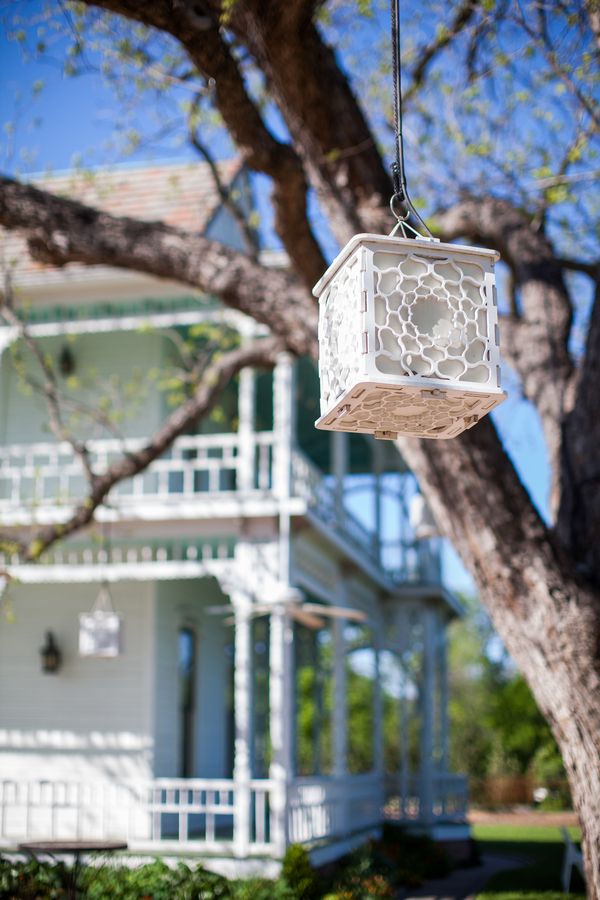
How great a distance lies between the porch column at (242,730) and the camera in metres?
10.4

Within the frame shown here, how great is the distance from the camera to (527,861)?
15.6m

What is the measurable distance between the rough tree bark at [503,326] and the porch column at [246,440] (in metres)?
4.50

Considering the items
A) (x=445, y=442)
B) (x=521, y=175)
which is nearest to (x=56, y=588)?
(x=521, y=175)

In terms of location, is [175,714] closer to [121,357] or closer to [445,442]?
[121,357]

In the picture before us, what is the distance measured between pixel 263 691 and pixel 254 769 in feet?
4.35

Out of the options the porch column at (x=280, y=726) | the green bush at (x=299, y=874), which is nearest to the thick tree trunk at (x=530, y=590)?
the green bush at (x=299, y=874)

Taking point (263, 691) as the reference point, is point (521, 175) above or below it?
above

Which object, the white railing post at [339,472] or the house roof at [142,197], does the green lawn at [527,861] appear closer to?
the white railing post at [339,472]

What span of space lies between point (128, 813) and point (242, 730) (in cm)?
166

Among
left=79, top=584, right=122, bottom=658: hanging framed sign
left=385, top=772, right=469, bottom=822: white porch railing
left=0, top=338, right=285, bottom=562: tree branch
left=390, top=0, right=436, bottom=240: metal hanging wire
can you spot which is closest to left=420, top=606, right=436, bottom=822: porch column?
left=385, top=772, right=469, bottom=822: white porch railing

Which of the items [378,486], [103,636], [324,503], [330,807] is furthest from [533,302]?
[378,486]

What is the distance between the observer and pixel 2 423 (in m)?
14.0

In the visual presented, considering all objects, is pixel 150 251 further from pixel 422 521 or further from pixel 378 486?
pixel 378 486

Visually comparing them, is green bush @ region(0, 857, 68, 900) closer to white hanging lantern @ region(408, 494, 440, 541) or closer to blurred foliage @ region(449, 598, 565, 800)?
white hanging lantern @ region(408, 494, 440, 541)
